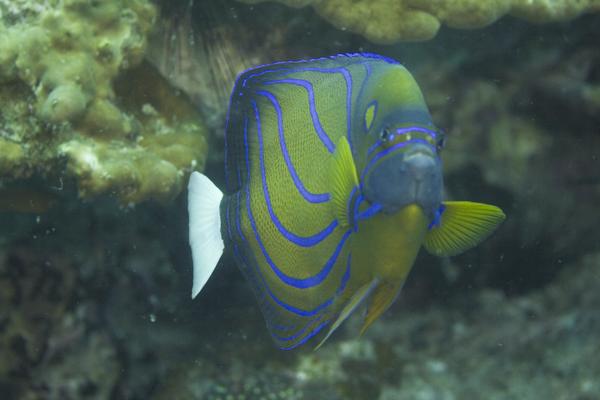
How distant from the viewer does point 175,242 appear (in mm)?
3320

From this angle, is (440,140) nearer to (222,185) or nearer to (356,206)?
(356,206)

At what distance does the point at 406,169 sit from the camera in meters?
1.45

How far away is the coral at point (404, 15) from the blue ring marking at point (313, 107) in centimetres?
81

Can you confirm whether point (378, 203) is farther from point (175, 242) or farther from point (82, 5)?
point (175, 242)

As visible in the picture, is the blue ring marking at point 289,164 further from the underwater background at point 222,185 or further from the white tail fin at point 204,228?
the underwater background at point 222,185

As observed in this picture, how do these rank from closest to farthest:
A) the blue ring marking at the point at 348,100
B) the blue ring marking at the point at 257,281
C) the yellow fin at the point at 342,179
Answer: the yellow fin at the point at 342,179, the blue ring marking at the point at 348,100, the blue ring marking at the point at 257,281

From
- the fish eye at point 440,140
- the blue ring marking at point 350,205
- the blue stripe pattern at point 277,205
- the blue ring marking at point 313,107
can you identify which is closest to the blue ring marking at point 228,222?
the blue stripe pattern at point 277,205

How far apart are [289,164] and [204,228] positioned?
0.54 meters

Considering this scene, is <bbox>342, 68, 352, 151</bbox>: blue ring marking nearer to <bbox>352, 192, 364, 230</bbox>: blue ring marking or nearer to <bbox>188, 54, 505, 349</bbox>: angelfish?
<bbox>188, 54, 505, 349</bbox>: angelfish

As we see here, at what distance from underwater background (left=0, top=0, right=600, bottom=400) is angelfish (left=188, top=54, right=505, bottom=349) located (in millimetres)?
617

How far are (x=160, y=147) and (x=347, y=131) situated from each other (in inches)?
50.8

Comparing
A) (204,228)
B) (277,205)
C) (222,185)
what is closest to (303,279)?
(277,205)

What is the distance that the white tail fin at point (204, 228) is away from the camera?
7.25 ft

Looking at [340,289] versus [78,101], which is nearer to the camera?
[340,289]
